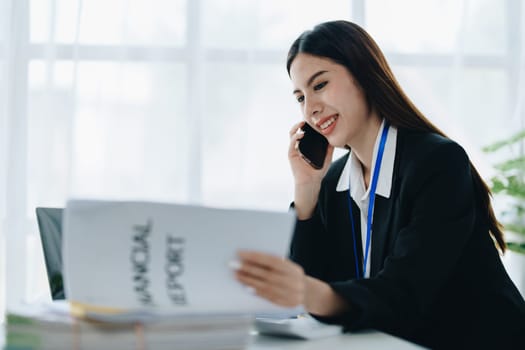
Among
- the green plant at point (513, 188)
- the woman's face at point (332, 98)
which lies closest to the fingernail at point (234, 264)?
the woman's face at point (332, 98)

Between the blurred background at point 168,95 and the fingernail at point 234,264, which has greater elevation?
the blurred background at point 168,95

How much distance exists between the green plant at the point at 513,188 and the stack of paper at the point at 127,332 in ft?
7.52

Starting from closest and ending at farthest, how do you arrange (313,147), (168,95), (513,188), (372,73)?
(372,73)
(313,147)
(513,188)
(168,95)

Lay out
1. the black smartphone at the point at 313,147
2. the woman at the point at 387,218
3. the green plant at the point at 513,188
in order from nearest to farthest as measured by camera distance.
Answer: the woman at the point at 387,218
the black smartphone at the point at 313,147
the green plant at the point at 513,188

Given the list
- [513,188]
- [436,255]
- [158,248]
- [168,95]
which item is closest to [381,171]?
[436,255]

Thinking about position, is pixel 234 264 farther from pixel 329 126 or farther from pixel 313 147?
pixel 313 147

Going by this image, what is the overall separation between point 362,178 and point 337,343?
83 centimetres

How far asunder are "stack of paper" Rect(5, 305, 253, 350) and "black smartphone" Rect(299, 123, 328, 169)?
1.15 metres

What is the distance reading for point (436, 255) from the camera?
1479mm

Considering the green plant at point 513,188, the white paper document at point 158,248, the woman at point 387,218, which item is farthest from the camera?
the green plant at point 513,188

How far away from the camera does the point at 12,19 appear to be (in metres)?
3.28

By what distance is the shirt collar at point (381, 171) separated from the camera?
1.74 metres

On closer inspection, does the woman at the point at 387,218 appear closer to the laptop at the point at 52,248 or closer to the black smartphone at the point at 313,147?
the black smartphone at the point at 313,147

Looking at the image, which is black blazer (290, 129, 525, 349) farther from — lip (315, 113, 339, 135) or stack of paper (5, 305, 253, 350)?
stack of paper (5, 305, 253, 350)
